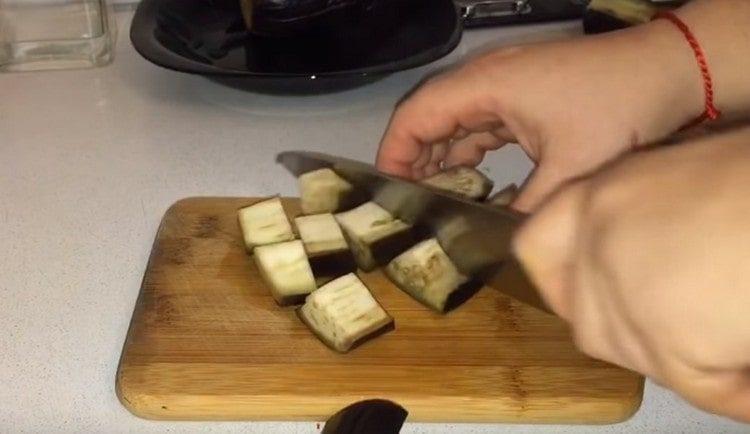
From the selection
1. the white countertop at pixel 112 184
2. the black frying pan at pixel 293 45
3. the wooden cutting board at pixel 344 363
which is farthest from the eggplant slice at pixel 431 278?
the black frying pan at pixel 293 45

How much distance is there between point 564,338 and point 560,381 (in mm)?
46

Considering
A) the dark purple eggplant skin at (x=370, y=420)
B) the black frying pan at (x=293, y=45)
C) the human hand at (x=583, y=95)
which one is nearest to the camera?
the dark purple eggplant skin at (x=370, y=420)

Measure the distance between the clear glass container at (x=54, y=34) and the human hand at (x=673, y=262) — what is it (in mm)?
764

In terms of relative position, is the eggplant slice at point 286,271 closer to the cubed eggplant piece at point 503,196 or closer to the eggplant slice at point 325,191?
the eggplant slice at point 325,191

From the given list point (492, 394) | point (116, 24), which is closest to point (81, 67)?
point (116, 24)

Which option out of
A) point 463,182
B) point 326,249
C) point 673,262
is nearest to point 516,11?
point 463,182

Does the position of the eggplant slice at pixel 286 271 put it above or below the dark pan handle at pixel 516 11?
below

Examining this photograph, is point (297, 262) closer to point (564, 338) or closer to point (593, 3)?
point (564, 338)

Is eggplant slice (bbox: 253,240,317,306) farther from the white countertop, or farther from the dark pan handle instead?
the dark pan handle

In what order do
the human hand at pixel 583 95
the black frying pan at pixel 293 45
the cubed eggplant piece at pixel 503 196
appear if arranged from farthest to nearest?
the black frying pan at pixel 293 45, the cubed eggplant piece at pixel 503 196, the human hand at pixel 583 95

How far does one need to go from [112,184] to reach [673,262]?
61cm

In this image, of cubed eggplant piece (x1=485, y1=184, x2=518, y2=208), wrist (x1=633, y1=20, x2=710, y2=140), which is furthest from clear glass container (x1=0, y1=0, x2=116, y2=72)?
wrist (x1=633, y1=20, x2=710, y2=140)

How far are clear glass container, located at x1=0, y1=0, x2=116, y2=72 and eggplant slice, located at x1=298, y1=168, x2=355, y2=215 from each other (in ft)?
1.32

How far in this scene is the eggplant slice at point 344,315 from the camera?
74cm
